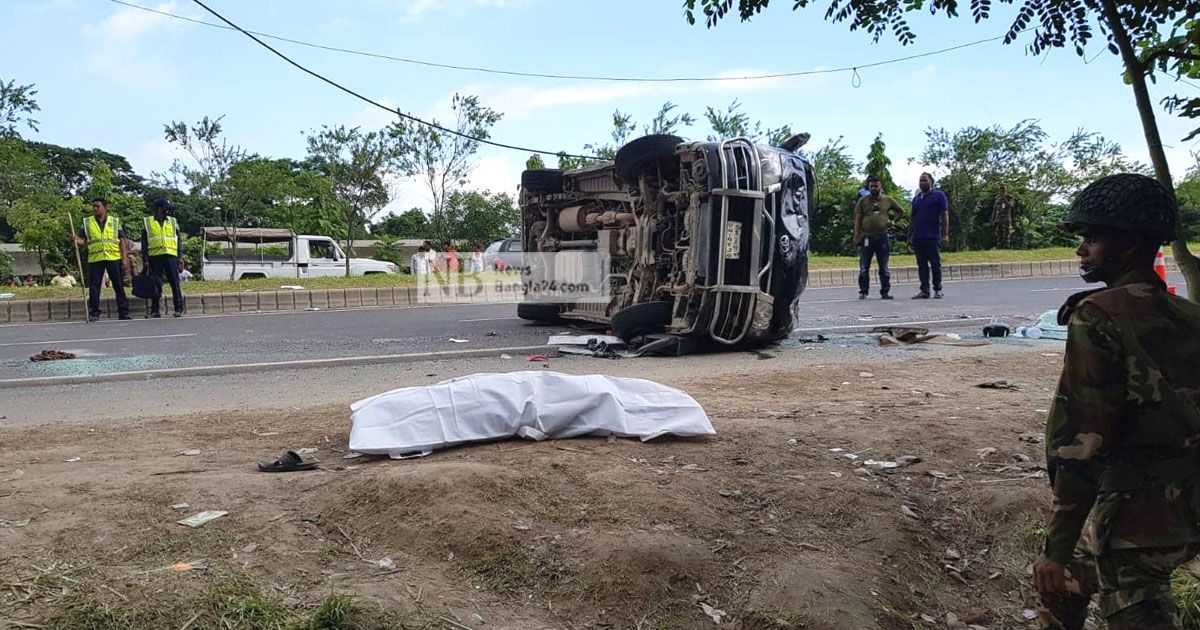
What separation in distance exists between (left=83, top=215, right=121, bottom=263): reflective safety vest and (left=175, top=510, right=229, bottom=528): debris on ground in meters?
10.8

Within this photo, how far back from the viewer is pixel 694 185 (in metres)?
7.33

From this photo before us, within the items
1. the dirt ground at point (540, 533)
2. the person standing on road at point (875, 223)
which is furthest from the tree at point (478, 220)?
the dirt ground at point (540, 533)

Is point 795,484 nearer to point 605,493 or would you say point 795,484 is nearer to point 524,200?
point 605,493

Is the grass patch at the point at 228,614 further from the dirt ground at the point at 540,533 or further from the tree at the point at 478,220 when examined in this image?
the tree at the point at 478,220

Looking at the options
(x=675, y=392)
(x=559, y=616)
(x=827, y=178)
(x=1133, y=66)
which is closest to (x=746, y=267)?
(x=675, y=392)

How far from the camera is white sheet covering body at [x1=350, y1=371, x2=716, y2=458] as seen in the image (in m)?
3.94

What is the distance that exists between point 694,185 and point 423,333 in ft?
13.1

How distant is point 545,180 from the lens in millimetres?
10289

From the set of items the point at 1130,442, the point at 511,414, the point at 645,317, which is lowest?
the point at 511,414

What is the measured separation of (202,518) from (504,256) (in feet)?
72.5

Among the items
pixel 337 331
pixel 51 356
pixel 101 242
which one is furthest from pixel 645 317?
pixel 101 242

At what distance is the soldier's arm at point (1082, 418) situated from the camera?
181 centimetres

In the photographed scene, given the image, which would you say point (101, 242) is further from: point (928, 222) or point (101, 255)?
point (928, 222)

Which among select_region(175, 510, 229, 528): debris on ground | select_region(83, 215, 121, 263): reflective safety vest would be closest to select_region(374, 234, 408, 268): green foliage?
select_region(83, 215, 121, 263): reflective safety vest
